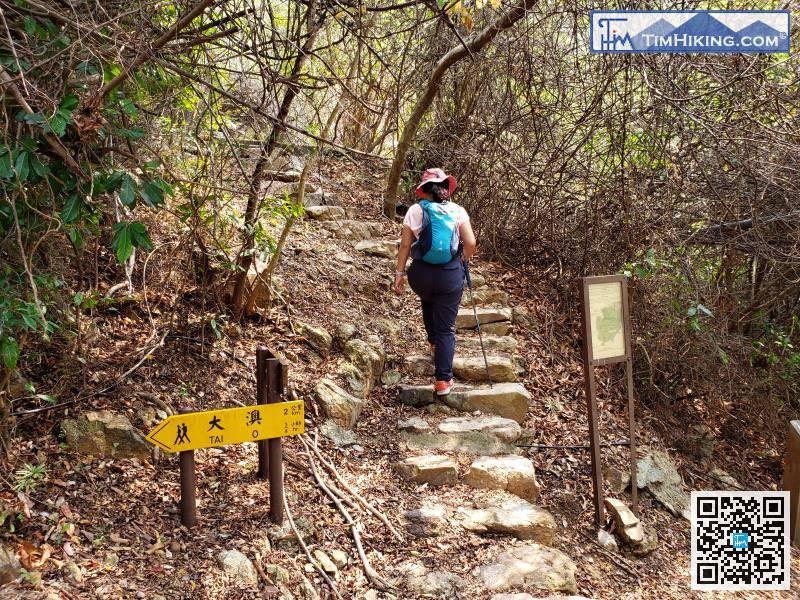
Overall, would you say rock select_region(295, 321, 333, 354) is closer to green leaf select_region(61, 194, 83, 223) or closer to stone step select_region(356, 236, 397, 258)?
stone step select_region(356, 236, 397, 258)

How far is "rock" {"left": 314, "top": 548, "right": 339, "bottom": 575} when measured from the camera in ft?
12.4

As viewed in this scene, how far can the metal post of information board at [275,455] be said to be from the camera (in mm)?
3836

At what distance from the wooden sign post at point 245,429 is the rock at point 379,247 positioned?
3.85 meters

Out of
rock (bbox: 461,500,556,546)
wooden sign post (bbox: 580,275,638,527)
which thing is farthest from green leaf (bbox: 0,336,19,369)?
wooden sign post (bbox: 580,275,638,527)

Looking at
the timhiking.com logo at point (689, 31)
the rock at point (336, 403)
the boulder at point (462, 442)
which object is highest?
the timhiking.com logo at point (689, 31)

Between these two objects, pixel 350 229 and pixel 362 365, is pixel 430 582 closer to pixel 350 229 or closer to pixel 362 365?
pixel 362 365

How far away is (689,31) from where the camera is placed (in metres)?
6.15

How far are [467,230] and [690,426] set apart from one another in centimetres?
362

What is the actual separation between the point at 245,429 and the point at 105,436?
2.89 feet

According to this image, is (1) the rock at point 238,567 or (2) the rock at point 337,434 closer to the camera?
(1) the rock at point 238,567

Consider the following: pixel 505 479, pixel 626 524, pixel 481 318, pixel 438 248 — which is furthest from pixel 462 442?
pixel 481 318

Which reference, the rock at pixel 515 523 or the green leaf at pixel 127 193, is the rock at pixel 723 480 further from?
the green leaf at pixel 127 193

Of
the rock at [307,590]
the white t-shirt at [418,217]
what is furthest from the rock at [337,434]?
the white t-shirt at [418,217]

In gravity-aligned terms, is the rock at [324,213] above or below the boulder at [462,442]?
above
